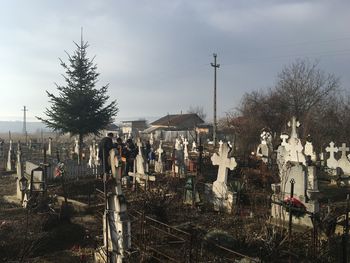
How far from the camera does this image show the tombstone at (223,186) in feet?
38.8

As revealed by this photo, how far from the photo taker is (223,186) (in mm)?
12102

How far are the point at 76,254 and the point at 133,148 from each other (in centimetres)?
962

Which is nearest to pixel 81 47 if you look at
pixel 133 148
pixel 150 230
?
pixel 133 148

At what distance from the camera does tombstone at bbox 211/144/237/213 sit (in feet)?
38.8

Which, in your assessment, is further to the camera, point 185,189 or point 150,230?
point 185,189

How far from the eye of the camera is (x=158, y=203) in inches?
384

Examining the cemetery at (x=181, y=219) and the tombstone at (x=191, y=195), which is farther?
the tombstone at (x=191, y=195)

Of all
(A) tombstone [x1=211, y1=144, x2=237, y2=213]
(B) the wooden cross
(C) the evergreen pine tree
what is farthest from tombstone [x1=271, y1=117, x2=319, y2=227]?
(C) the evergreen pine tree

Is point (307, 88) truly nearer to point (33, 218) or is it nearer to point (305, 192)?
point (305, 192)

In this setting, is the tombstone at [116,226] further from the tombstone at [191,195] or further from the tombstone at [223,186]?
the tombstone at [223,186]

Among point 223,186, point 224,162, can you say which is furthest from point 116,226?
point 224,162

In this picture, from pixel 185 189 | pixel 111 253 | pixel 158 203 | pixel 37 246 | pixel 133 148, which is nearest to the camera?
pixel 111 253

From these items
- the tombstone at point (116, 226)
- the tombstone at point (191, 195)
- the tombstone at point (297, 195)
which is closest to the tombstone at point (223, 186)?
the tombstone at point (191, 195)

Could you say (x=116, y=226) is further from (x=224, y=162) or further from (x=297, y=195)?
(x=224, y=162)
